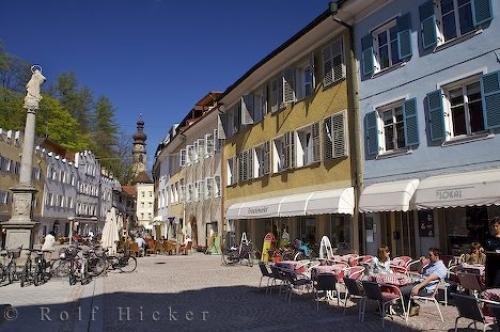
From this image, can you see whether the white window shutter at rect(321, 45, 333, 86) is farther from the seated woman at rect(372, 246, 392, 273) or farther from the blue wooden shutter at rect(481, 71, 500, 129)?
the seated woman at rect(372, 246, 392, 273)

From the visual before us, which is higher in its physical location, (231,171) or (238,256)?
(231,171)

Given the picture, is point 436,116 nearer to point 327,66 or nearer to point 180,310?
point 327,66

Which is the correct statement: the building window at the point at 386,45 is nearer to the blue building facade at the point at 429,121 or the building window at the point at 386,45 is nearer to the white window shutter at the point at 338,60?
the blue building facade at the point at 429,121

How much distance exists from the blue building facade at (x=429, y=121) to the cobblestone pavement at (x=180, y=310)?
14.4 ft

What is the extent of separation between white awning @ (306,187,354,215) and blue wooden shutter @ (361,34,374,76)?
416cm

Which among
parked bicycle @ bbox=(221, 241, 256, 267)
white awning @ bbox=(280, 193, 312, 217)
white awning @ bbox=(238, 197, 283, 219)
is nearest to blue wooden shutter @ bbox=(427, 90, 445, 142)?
white awning @ bbox=(280, 193, 312, 217)

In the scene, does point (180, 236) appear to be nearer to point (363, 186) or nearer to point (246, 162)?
point (246, 162)

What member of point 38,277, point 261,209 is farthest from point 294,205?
point 38,277

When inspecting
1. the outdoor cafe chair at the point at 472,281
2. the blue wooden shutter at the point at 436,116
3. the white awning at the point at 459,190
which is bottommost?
the outdoor cafe chair at the point at 472,281

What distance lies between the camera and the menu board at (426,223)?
48.3ft

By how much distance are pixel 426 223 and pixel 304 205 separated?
18.1ft

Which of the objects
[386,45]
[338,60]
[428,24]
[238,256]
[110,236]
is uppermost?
[338,60]

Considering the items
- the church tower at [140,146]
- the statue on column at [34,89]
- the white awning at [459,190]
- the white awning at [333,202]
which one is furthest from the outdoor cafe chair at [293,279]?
the church tower at [140,146]

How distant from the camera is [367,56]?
17438 mm
